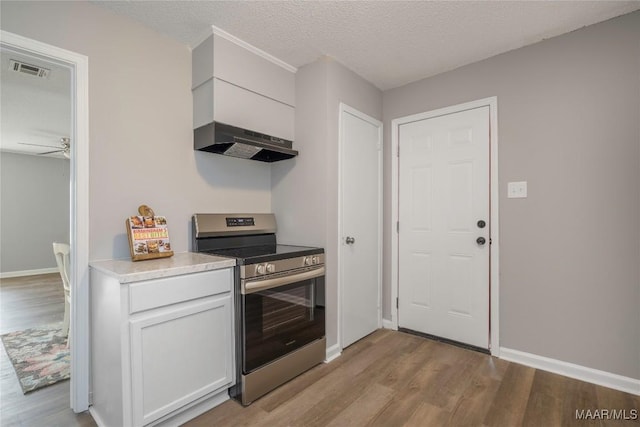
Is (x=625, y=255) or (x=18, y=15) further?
(x=625, y=255)

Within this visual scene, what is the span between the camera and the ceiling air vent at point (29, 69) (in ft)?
7.80

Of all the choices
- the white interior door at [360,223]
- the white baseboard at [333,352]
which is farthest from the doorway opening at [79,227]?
the white interior door at [360,223]

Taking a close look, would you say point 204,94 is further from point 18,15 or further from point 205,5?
point 18,15

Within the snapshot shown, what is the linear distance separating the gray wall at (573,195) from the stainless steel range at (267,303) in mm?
1570

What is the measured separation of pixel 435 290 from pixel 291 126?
6.64ft

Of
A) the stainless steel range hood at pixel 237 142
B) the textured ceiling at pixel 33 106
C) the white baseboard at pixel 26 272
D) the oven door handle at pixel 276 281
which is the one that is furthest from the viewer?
the white baseboard at pixel 26 272

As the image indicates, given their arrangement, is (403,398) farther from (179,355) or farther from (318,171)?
(318,171)

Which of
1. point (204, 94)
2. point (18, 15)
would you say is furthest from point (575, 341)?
point (18, 15)

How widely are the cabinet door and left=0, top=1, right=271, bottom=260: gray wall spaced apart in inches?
27.4

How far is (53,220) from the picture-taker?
6445 mm

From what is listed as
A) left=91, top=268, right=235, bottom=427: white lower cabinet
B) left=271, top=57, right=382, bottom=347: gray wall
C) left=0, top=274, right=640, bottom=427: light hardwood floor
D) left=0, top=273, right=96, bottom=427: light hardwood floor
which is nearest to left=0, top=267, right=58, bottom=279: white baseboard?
left=0, top=273, right=96, bottom=427: light hardwood floor

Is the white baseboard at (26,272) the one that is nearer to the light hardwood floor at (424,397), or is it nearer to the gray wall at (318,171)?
the gray wall at (318,171)

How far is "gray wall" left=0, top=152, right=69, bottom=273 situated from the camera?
5930mm

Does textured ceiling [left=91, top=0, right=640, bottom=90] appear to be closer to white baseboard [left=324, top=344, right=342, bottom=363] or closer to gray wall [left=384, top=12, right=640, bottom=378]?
gray wall [left=384, top=12, right=640, bottom=378]
